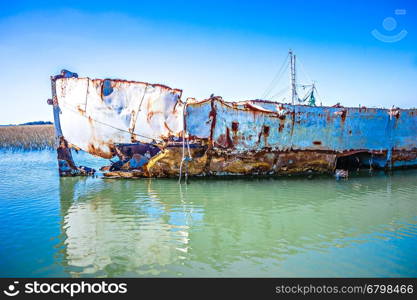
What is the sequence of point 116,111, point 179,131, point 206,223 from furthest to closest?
point 116,111 < point 179,131 < point 206,223

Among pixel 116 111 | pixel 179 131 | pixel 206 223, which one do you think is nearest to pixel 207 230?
pixel 206 223

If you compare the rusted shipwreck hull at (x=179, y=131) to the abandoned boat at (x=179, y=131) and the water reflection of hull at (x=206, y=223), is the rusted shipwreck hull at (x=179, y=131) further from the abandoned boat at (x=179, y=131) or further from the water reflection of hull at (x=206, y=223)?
the water reflection of hull at (x=206, y=223)

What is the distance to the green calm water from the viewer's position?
3.27 metres

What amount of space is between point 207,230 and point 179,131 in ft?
12.8

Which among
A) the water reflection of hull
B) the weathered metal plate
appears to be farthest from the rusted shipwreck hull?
the water reflection of hull

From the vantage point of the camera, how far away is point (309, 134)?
8516 millimetres

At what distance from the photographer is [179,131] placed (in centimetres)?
770

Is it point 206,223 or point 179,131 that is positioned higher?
point 179,131

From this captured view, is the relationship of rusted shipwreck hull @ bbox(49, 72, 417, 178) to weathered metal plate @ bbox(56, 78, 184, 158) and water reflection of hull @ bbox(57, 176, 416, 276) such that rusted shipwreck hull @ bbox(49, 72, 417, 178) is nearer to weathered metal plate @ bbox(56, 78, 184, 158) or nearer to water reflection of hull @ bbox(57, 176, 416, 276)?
weathered metal plate @ bbox(56, 78, 184, 158)

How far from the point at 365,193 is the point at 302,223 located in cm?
305

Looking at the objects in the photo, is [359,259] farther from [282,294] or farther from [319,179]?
[319,179]

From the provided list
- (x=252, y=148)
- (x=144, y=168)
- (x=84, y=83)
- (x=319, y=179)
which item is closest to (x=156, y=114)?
(x=144, y=168)

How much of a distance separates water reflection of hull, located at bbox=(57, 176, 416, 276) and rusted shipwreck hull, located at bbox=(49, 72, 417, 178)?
35.4 inches

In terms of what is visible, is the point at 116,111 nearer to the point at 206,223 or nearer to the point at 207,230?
the point at 206,223
